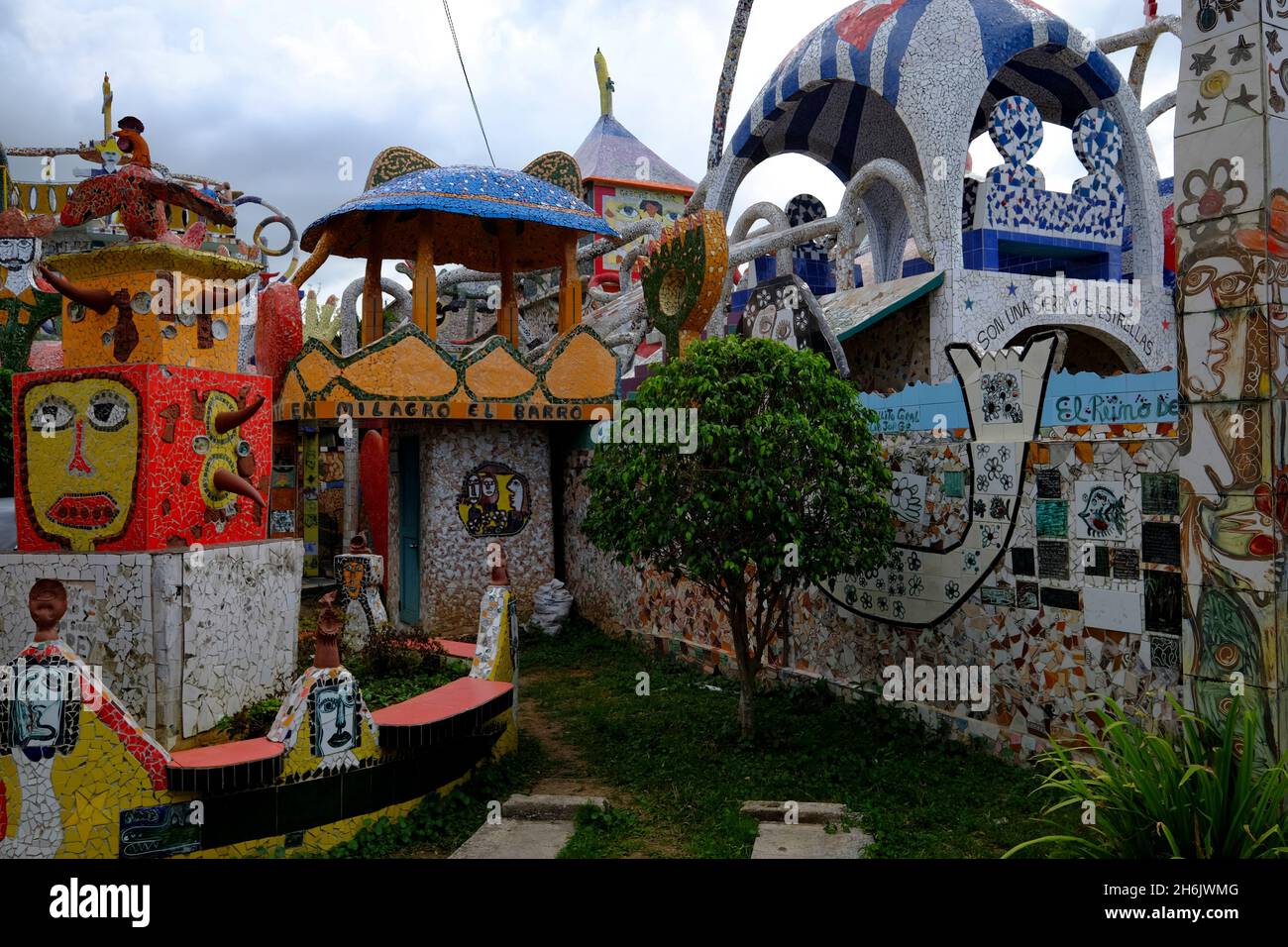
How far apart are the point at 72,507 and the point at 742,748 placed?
4843mm

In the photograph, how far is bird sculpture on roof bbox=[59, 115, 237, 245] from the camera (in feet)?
20.4

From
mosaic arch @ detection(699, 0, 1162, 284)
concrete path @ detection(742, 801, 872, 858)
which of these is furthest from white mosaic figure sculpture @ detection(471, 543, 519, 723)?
mosaic arch @ detection(699, 0, 1162, 284)

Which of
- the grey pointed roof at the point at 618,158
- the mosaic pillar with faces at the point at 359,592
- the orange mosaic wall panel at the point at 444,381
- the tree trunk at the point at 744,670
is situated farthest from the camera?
the grey pointed roof at the point at 618,158

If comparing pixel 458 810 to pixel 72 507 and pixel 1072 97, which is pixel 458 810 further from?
pixel 1072 97

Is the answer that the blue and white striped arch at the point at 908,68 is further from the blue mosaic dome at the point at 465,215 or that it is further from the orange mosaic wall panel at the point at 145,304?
the orange mosaic wall panel at the point at 145,304

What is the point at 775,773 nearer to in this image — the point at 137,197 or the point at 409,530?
the point at 137,197

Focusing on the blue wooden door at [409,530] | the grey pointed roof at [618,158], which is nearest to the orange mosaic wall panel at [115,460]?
the blue wooden door at [409,530]

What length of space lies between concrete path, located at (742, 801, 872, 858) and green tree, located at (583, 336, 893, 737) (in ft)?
5.26

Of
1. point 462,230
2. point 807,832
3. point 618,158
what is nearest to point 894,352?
point 462,230

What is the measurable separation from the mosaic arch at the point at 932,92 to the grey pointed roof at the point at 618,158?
881 centimetres

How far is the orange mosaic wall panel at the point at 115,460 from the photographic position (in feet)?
19.6

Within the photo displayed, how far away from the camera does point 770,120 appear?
15125mm

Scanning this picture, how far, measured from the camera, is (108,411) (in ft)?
19.8

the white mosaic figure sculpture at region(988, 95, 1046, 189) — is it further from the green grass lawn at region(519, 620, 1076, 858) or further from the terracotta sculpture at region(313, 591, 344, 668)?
the terracotta sculpture at region(313, 591, 344, 668)
